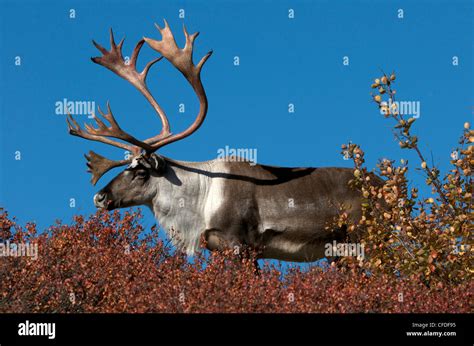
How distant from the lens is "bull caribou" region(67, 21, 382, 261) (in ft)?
41.0

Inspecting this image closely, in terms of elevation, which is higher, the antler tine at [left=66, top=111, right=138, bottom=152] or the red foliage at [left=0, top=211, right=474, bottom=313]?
the antler tine at [left=66, top=111, right=138, bottom=152]

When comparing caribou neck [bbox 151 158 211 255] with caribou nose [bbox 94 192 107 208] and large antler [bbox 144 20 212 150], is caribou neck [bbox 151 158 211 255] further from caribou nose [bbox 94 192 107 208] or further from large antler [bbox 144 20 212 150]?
caribou nose [bbox 94 192 107 208]

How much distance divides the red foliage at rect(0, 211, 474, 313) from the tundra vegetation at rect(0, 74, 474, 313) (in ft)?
0.05

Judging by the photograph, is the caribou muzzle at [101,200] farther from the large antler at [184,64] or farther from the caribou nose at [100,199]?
the large antler at [184,64]

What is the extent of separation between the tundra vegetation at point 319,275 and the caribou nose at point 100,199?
58.4 inches

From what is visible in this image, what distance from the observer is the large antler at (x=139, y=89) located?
12.8 metres

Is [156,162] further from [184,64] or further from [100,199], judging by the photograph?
[184,64]
